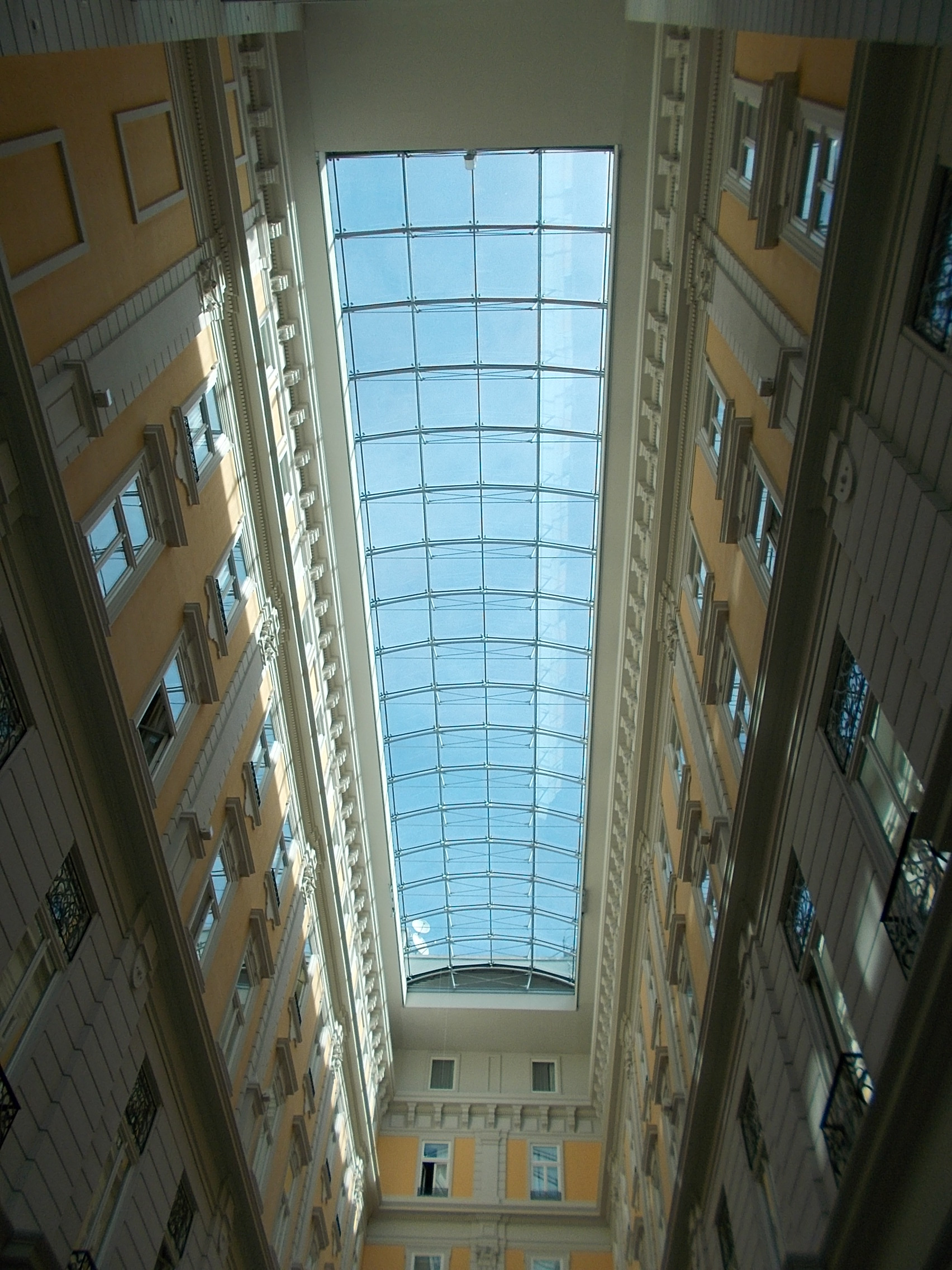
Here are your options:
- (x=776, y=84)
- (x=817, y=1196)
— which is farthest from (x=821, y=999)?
(x=776, y=84)

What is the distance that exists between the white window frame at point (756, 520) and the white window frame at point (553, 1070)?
2796cm

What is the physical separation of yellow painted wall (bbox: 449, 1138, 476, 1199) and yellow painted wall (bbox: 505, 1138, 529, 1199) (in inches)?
44.9

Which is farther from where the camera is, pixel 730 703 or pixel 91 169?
pixel 730 703

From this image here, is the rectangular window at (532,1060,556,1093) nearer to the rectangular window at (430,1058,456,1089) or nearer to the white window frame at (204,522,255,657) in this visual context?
the rectangular window at (430,1058,456,1089)

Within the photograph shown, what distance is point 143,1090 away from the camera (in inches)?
509

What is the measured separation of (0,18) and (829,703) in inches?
394

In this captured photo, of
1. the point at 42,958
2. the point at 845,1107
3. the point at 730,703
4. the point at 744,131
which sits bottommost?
the point at 845,1107

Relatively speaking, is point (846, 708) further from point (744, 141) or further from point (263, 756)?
point (263, 756)

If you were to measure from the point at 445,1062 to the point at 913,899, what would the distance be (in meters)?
31.9

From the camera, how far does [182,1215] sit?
1412 centimetres

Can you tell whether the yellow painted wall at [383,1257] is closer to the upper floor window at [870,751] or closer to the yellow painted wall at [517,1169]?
the yellow painted wall at [517,1169]

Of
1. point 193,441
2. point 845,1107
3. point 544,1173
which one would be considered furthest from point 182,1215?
point 544,1173

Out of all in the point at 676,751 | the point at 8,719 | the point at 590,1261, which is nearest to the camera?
the point at 8,719

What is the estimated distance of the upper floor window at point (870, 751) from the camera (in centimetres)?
929
